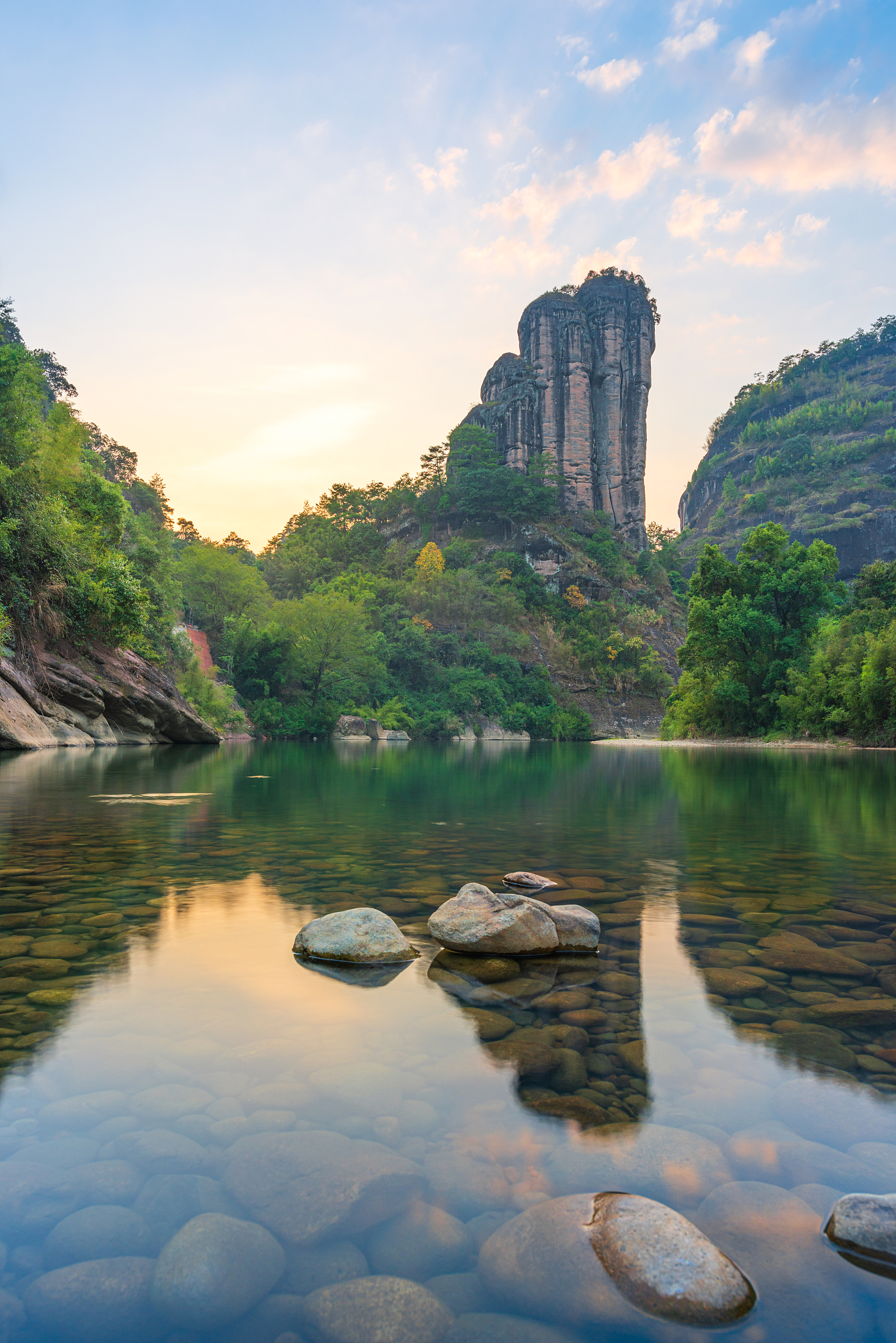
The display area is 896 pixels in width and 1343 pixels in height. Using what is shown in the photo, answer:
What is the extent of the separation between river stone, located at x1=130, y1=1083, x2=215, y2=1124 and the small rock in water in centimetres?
353

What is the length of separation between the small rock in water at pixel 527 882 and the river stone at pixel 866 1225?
3827 mm

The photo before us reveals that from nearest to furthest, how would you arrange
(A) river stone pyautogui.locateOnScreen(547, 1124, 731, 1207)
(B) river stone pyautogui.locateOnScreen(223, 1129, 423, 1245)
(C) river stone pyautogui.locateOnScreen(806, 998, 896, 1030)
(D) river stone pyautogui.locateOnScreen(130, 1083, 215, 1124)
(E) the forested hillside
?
(B) river stone pyautogui.locateOnScreen(223, 1129, 423, 1245), (A) river stone pyautogui.locateOnScreen(547, 1124, 731, 1207), (D) river stone pyautogui.locateOnScreen(130, 1083, 215, 1124), (C) river stone pyautogui.locateOnScreen(806, 998, 896, 1030), (E) the forested hillside

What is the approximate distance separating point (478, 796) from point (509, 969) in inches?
366

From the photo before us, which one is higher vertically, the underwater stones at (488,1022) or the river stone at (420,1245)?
the river stone at (420,1245)

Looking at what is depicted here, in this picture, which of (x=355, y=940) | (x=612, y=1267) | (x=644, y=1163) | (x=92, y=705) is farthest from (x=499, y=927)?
(x=92, y=705)

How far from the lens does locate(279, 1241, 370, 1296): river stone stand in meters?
1.67

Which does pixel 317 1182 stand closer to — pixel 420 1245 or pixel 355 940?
pixel 420 1245

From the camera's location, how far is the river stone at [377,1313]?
152 cm

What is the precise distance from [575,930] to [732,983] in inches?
35.9

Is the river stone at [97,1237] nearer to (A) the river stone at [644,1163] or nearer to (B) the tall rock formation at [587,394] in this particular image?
(A) the river stone at [644,1163]

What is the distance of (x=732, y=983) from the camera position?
3701 millimetres

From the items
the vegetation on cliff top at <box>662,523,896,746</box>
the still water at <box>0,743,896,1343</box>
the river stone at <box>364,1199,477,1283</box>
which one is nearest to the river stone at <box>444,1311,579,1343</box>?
the still water at <box>0,743,896,1343</box>

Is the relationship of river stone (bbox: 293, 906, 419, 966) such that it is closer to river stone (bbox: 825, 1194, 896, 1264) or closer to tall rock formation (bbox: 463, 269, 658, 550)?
river stone (bbox: 825, 1194, 896, 1264)

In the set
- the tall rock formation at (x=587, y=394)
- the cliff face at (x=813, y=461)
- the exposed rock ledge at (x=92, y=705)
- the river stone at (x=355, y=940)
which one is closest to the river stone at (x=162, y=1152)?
the river stone at (x=355, y=940)
